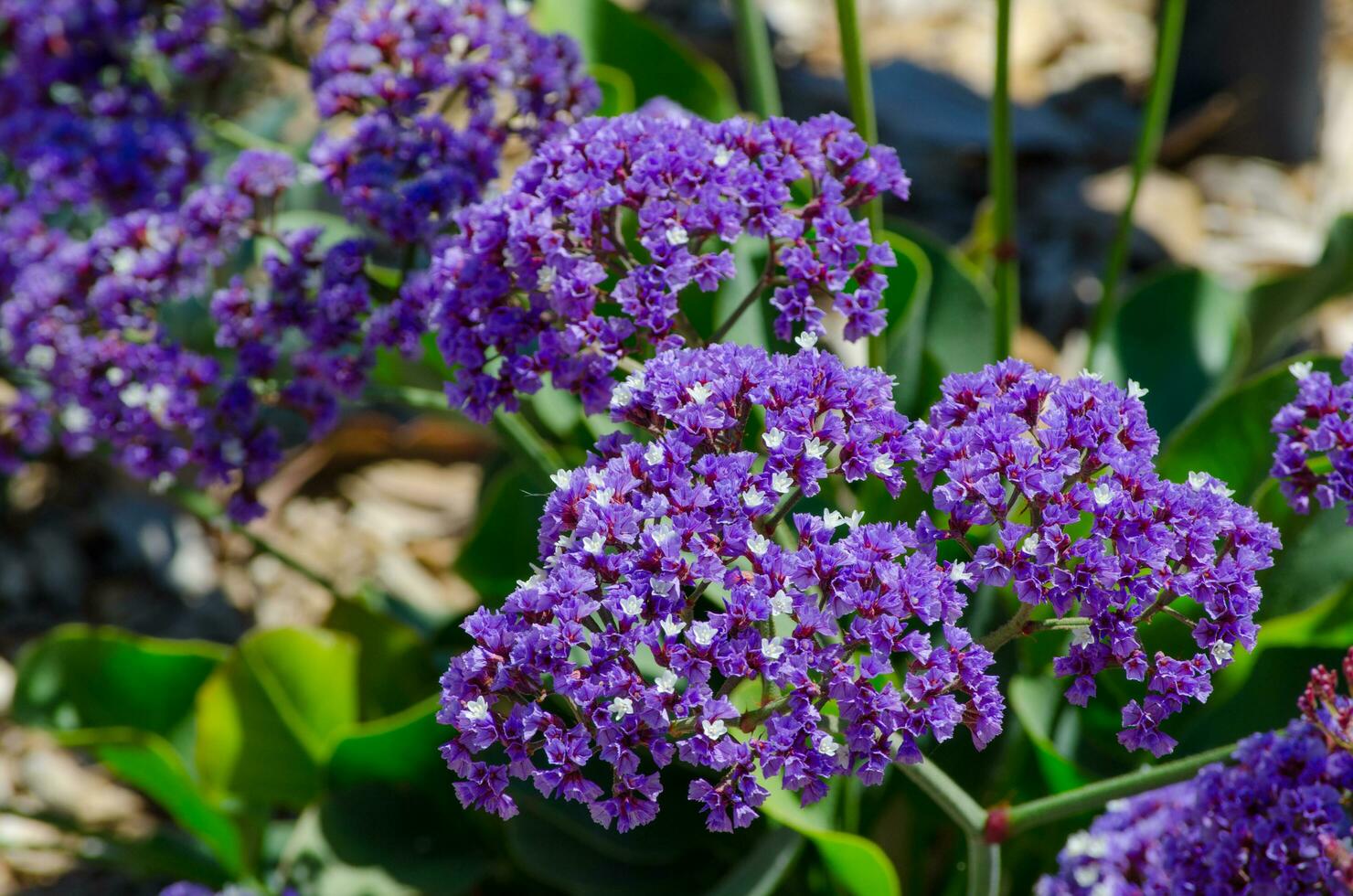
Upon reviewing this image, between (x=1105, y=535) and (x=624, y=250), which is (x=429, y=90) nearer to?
(x=624, y=250)

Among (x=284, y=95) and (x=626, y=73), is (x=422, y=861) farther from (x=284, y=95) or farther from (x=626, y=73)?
(x=284, y=95)

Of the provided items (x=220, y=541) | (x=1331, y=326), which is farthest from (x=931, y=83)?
(x=220, y=541)

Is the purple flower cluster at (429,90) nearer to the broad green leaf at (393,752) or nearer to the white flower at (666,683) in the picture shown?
the broad green leaf at (393,752)

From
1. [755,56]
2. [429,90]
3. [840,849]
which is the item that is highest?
[755,56]

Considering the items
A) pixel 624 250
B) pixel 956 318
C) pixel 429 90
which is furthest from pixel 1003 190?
pixel 624 250

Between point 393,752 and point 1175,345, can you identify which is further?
point 1175,345

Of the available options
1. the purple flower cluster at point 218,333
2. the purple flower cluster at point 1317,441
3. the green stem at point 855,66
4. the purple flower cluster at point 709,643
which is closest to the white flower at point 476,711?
the purple flower cluster at point 709,643

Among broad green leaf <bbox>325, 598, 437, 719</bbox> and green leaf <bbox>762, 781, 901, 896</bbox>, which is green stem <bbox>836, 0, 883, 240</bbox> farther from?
broad green leaf <bbox>325, 598, 437, 719</bbox>
